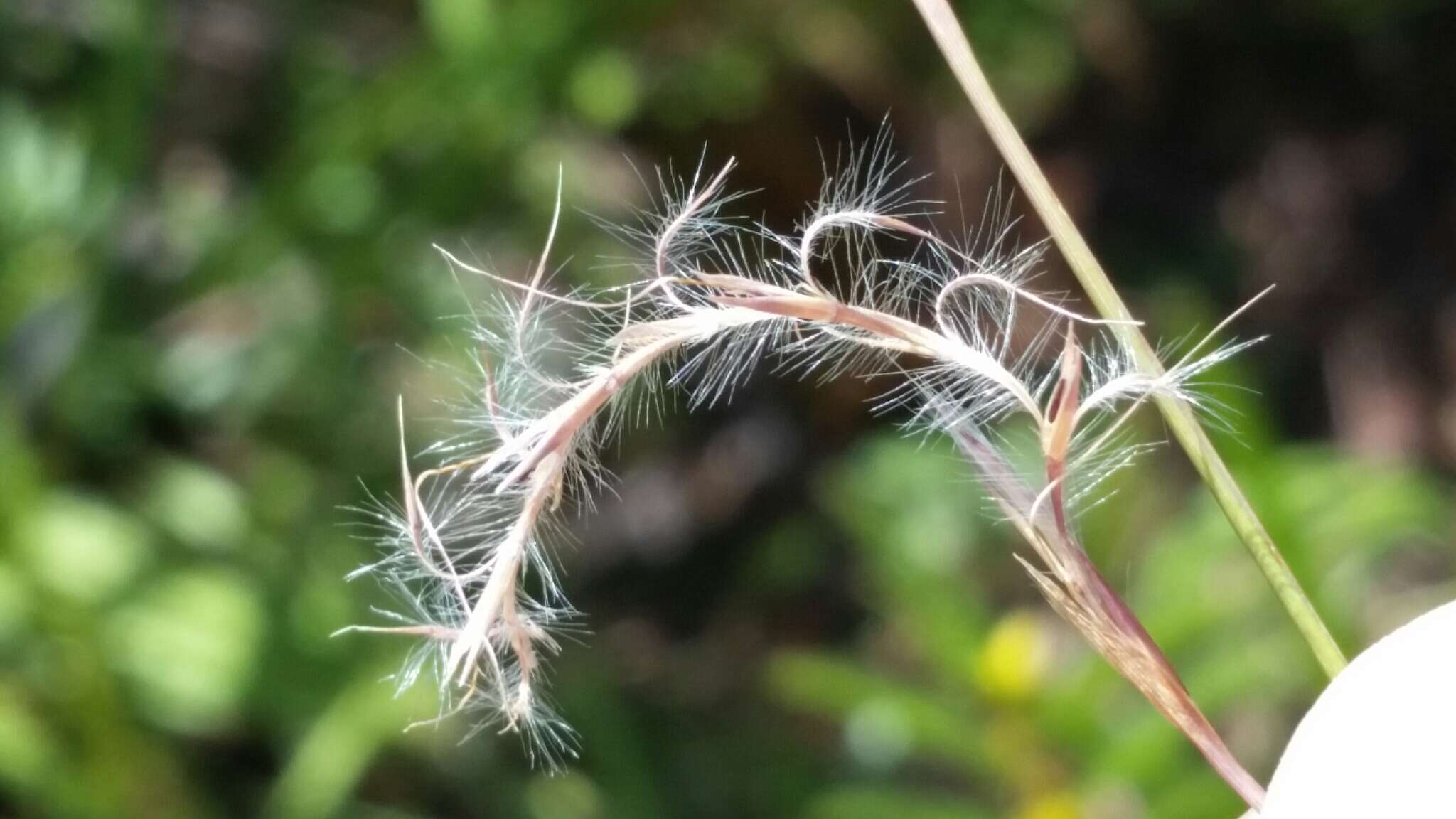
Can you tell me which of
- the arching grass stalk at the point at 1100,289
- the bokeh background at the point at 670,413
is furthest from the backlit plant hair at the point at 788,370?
the bokeh background at the point at 670,413

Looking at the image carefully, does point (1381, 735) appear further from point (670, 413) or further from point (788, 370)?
point (670, 413)

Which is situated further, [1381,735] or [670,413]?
[670,413]

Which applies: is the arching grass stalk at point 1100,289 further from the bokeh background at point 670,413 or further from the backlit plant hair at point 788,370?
the bokeh background at point 670,413

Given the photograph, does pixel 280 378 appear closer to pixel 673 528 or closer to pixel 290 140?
pixel 290 140

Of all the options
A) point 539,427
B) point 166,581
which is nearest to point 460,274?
point 166,581

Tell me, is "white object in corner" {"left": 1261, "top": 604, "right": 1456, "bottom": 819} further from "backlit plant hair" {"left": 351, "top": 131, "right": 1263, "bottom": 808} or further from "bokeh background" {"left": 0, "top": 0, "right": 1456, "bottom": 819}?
"bokeh background" {"left": 0, "top": 0, "right": 1456, "bottom": 819}

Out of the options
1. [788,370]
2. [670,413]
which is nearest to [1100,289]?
[788,370]
